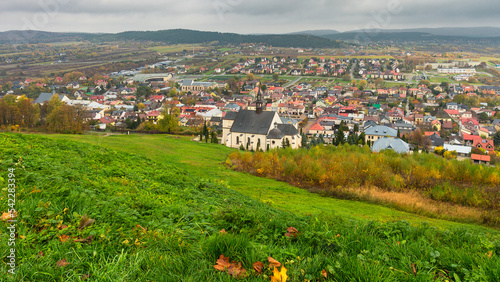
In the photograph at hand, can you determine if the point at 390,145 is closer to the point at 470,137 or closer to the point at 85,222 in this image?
the point at 470,137

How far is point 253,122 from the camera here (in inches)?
1368

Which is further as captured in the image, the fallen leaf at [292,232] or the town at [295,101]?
the town at [295,101]

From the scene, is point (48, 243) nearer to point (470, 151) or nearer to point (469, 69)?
point (470, 151)

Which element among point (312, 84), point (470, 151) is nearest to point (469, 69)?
point (312, 84)

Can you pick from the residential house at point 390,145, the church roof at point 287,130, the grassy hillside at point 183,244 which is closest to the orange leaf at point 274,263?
the grassy hillside at point 183,244

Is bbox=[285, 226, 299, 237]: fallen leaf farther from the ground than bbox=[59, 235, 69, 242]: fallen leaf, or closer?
closer

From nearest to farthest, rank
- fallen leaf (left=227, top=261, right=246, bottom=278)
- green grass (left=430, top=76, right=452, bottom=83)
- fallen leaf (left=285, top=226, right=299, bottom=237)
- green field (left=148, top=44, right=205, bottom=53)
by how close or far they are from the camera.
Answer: fallen leaf (left=227, top=261, right=246, bottom=278) < fallen leaf (left=285, top=226, right=299, bottom=237) < green grass (left=430, top=76, right=452, bottom=83) < green field (left=148, top=44, right=205, bottom=53)

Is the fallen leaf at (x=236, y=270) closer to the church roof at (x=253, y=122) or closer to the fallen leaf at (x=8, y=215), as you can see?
the fallen leaf at (x=8, y=215)

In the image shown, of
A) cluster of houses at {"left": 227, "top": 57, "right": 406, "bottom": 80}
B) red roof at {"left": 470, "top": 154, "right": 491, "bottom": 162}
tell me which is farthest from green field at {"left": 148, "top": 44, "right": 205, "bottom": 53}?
red roof at {"left": 470, "top": 154, "right": 491, "bottom": 162}

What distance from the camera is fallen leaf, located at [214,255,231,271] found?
9.16 feet

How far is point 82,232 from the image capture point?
3594 millimetres

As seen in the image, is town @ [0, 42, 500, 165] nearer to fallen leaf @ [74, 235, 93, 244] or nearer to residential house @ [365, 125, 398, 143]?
residential house @ [365, 125, 398, 143]

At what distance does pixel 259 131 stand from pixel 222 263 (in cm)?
3147

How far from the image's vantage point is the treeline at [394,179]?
47.3 feet
